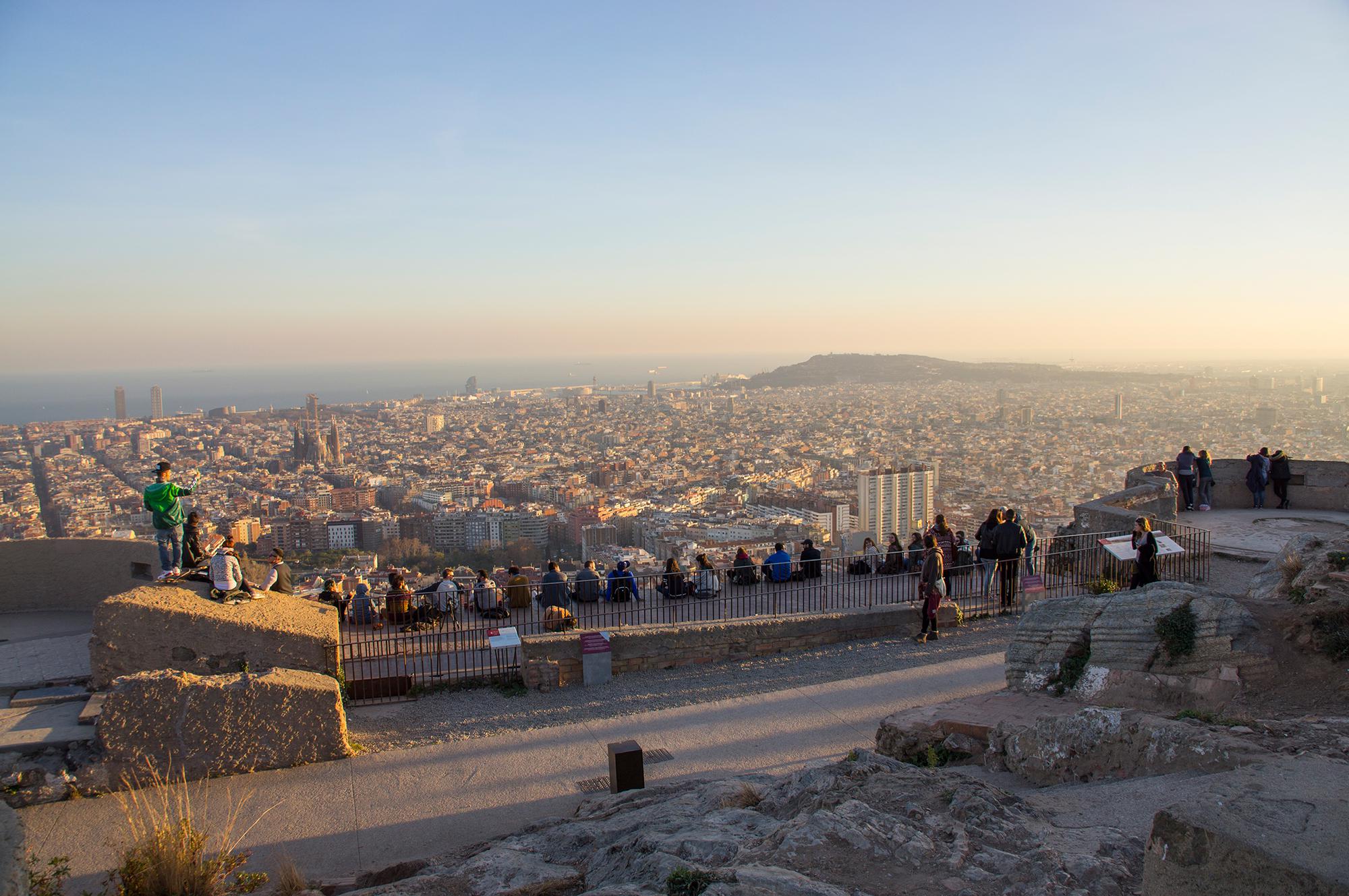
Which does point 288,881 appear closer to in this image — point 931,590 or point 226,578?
point 226,578

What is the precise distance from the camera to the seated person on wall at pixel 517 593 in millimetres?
11289

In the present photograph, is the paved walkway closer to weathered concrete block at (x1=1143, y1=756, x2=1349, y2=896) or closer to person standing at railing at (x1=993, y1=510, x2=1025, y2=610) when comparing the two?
person standing at railing at (x1=993, y1=510, x2=1025, y2=610)

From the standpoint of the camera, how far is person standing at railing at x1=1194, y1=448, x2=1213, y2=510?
14.6 metres

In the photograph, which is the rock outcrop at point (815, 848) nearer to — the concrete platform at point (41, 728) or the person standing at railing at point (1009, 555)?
the concrete platform at point (41, 728)

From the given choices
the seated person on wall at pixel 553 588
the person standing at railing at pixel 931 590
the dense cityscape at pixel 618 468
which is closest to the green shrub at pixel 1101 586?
the person standing at railing at pixel 931 590

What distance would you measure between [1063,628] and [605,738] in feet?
13.8

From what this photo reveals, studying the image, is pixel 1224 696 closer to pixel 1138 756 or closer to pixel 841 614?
pixel 1138 756

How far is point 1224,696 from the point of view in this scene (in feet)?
19.8

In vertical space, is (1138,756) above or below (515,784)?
above

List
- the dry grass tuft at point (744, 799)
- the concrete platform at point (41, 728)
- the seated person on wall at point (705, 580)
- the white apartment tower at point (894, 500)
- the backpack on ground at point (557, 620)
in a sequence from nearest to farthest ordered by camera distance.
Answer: the dry grass tuft at point (744, 799) → the concrete platform at point (41, 728) → the backpack on ground at point (557, 620) → the seated person on wall at point (705, 580) → the white apartment tower at point (894, 500)

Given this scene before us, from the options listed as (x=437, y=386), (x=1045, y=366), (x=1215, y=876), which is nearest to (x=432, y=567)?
(x=1215, y=876)

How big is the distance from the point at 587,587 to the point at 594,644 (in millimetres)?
2733

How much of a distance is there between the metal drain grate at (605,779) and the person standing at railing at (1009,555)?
21.2 ft

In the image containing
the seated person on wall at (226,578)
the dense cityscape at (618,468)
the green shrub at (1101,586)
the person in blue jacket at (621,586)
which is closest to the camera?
the seated person on wall at (226,578)
